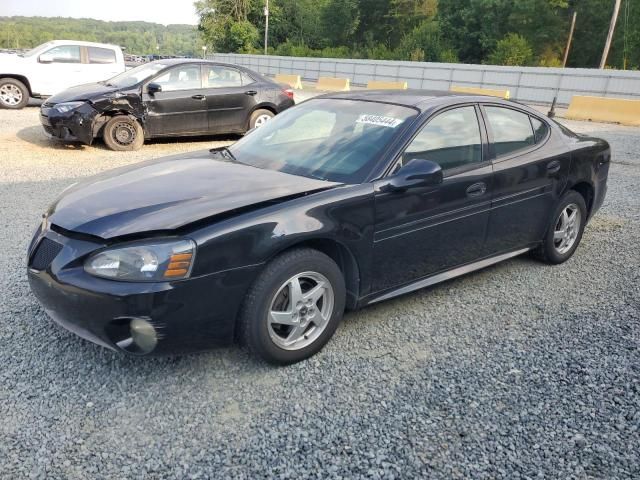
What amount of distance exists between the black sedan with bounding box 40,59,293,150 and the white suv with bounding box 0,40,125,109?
4.65 metres

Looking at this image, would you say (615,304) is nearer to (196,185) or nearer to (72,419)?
(196,185)

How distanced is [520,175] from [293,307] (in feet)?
7.15

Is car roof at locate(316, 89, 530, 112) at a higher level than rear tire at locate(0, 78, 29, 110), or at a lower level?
higher

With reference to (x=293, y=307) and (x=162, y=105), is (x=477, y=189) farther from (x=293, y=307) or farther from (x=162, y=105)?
(x=162, y=105)

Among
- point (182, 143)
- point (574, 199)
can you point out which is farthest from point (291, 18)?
point (574, 199)

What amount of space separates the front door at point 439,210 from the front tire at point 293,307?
15.2 inches

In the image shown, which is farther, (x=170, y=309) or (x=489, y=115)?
(x=489, y=115)

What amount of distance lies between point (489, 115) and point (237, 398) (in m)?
2.77

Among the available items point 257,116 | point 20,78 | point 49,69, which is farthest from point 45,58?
point 257,116

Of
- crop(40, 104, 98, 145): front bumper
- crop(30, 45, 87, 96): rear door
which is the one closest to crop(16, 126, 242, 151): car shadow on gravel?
crop(40, 104, 98, 145): front bumper

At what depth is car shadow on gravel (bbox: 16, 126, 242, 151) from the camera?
927cm

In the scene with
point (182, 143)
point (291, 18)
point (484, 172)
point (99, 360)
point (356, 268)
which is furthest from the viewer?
point (291, 18)

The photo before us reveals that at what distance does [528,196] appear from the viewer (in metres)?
4.11

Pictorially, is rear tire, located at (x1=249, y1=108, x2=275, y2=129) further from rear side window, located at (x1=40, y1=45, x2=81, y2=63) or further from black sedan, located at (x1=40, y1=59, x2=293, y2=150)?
rear side window, located at (x1=40, y1=45, x2=81, y2=63)
